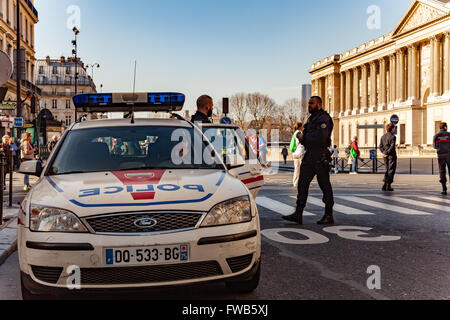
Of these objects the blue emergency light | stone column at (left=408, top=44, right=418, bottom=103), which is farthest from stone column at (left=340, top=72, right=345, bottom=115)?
the blue emergency light

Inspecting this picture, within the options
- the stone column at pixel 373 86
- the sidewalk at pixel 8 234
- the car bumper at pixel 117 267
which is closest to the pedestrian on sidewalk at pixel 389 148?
the sidewalk at pixel 8 234

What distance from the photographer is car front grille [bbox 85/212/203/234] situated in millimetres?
3658

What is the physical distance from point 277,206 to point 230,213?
7.01m

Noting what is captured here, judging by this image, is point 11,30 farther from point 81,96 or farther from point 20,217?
point 20,217

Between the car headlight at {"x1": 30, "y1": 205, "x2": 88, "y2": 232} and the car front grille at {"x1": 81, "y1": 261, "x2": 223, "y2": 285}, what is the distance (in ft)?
1.03

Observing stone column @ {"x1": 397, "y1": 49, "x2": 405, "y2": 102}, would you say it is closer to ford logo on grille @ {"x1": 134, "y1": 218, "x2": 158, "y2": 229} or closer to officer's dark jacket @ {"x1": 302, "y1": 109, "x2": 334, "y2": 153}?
officer's dark jacket @ {"x1": 302, "y1": 109, "x2": 334, "y2": 153}

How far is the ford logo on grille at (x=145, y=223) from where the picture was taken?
12.1 feet

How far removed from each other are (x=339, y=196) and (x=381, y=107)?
83.1 metres

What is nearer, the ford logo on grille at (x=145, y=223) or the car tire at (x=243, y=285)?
the ford logo on grille at (x=145, y=223)

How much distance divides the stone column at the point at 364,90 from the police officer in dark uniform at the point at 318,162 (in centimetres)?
9404

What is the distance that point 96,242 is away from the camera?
3.58m

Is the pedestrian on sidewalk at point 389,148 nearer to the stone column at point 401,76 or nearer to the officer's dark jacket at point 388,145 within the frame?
the officer's dark jacket at point 388,145

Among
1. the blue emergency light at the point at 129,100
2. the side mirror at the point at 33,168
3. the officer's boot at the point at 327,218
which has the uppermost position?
the blue emergency light at the point at 129,100
